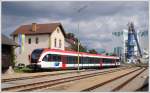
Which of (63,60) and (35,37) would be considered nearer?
(63,60)

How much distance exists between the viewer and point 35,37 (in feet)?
132

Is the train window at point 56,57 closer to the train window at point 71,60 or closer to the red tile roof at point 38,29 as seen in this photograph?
the train window at point 71,60

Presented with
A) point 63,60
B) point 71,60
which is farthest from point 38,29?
point 63,60

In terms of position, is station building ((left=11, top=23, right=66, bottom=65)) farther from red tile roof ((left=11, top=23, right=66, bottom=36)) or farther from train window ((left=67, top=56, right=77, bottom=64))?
train window ((left=67, top=56, right=77, bottom=64))

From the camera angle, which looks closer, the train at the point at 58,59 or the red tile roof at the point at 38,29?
the train at the point at 58,59

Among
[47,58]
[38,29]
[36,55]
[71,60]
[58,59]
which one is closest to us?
[47,58]

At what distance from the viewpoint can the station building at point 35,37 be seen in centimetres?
3624

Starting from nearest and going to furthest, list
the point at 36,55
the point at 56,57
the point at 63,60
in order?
the point at 36,55 < the point at 56,57 < the point at 63,60

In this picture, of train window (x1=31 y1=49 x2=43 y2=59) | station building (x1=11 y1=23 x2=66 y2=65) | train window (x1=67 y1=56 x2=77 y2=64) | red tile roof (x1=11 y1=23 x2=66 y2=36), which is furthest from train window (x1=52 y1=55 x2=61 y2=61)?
red tile roof (x1=11 y1=23 x2=66 y2=36)

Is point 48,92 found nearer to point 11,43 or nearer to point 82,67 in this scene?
point 11,43

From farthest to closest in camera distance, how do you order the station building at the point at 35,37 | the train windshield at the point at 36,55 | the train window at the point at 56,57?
the station building at the point at 35,37, the train window at the point at 56,57, the train windshield at the point at 36,55

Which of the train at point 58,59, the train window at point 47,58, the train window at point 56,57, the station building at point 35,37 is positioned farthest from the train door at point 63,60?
the station building at point 35,37

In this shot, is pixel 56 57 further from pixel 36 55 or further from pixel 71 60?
pixel 71 60

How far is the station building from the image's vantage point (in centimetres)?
3624
